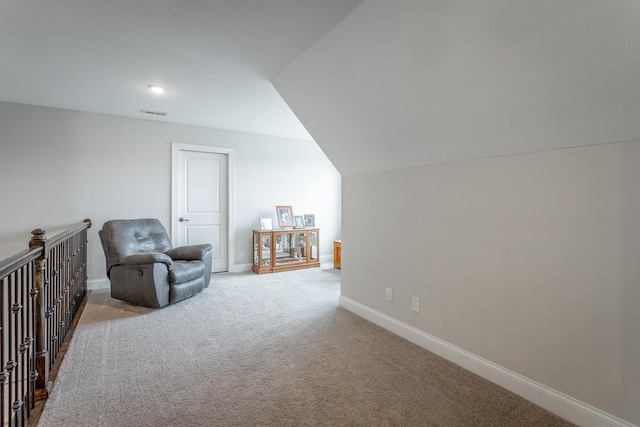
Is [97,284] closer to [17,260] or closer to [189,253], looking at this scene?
[189,253]

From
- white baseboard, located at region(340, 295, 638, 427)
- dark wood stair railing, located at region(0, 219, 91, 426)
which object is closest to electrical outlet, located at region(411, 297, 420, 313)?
white baseboard, located at region(340, 295, 638, 427)

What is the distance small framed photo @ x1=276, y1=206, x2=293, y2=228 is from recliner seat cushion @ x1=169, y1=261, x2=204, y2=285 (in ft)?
6.05

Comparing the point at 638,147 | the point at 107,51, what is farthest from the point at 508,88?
the point at 107,51

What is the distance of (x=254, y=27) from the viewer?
2.29 meters

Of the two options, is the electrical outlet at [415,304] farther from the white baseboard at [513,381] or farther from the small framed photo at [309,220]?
the small framed photo at [309,220]

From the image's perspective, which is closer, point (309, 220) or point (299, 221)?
point (299, 221)

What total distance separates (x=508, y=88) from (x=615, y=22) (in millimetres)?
502

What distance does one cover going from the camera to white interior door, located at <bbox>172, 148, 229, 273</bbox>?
4.98 meters

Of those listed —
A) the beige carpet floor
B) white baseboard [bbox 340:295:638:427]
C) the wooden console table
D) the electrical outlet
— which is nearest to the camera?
white baseboard [bbox 340:295:638:427]

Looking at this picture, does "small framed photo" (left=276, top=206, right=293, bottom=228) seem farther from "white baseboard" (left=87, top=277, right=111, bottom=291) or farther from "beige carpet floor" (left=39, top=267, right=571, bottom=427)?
"white baseboard" (left=87, top=277, right=111, bottom=291)

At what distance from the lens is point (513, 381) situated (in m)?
1.99

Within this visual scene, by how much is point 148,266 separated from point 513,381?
3.34 meters

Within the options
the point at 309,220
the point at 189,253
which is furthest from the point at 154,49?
the point at 309,220

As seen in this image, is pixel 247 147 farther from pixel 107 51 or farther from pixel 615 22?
pixel 615 22
